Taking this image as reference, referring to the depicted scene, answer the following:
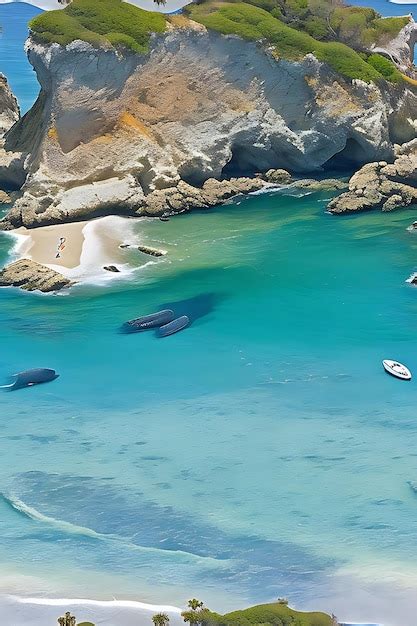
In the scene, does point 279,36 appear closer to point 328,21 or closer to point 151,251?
point 328,21

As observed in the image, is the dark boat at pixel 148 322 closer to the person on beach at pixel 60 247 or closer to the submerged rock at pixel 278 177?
the person on beach at pixel 60 247

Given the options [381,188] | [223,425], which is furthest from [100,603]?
[381,188]

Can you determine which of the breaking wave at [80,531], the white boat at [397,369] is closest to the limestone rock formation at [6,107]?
the white boat at [397,369]

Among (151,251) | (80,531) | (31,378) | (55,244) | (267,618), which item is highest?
(55,244)

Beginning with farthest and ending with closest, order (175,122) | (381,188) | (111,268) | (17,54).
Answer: (17,54), (175,122), (381,188), (111,268)

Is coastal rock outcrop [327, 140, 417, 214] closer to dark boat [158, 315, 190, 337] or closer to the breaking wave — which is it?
dark boat [158, 315, 190, 337]

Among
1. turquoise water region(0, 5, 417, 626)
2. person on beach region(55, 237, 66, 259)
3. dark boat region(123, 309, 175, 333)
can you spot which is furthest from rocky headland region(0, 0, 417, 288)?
dark boat region(123, 309, 175, 333)

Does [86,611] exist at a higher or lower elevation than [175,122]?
lower
